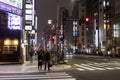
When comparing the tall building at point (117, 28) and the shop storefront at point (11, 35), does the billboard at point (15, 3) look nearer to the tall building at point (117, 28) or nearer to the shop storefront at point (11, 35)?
the shop storefront at point (11, 35)

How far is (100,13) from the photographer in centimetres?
13588

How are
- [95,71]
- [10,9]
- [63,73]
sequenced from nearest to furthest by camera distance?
[63,73], [95,71], [10,9]

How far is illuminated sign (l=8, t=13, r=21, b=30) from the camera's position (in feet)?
144

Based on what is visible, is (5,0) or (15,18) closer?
(5,0)

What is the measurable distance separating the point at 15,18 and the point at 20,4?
2.64 m

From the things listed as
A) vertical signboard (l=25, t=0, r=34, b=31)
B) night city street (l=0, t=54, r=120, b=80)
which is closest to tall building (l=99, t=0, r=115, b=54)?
vertical signboard (l=25, t=0, r=34, b=31)

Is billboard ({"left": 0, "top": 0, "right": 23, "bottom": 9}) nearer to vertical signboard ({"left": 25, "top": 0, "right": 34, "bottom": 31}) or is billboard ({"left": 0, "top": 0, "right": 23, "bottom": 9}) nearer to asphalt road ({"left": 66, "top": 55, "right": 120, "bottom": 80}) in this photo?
vertical signboard ({"left": 25, "top": 0, "right": 34, "bottom": 31})

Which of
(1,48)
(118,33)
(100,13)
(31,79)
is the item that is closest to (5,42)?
(1,48)

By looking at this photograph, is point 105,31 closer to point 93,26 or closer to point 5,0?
point 93,26

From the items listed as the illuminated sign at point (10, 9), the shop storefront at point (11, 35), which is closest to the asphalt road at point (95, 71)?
the shop storefront at point (11, 35)

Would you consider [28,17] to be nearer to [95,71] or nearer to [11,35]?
[11,35]

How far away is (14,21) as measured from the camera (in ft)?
145

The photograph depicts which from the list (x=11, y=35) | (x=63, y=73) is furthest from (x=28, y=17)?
(x=63, y=73)

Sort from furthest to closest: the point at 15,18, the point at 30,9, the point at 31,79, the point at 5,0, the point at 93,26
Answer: the point at 93,26 < the point at 30,9 < the point at 15,18 < the point at 5,0 < the point at 31,79
